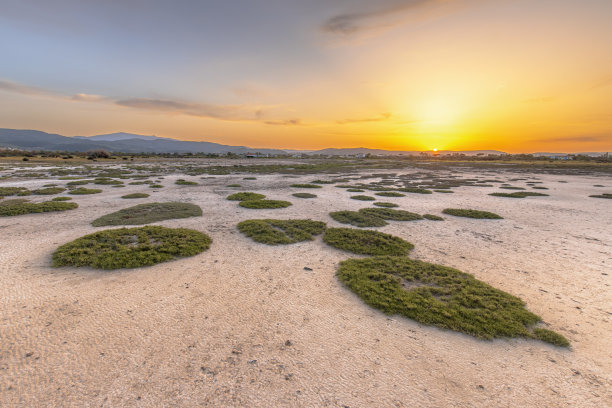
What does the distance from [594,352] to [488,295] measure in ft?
6.36

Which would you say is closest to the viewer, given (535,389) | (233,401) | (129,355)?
(233,401)

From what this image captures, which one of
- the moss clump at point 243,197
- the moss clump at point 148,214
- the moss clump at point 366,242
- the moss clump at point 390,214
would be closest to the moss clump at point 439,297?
the moss clump at point 366,242

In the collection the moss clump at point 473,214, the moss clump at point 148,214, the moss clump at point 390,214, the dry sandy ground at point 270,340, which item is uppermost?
the moss clump at point 473,214

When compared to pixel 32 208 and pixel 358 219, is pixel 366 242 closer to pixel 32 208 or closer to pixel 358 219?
pixel 358 219

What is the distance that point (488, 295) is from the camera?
21.2 feet

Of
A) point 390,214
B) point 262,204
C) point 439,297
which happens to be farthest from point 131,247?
point 390,214

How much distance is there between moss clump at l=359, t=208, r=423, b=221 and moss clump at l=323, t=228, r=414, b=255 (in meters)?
3.86

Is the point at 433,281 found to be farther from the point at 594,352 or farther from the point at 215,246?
the point at 215,246

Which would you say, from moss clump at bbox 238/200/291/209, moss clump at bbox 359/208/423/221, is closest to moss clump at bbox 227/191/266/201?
moss clump at bbox 238/200/291/209

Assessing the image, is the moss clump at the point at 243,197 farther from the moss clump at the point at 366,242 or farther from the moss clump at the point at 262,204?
the moss clump at the point at 366,242

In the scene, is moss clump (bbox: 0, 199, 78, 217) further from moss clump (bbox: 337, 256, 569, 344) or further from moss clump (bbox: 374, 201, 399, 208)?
moss clump (bbox: 374, 201, 399, 208)

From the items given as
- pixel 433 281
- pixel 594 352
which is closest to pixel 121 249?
pixel 433 281

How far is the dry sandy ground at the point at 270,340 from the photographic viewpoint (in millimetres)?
3863

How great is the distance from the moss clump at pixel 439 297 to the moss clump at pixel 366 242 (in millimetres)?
1147
